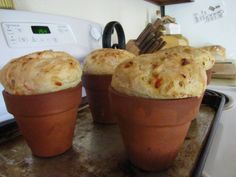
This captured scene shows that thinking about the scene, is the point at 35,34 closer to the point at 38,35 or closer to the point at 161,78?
the point at 38,35

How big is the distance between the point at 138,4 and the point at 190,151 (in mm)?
1092

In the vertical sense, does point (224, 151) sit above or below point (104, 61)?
below

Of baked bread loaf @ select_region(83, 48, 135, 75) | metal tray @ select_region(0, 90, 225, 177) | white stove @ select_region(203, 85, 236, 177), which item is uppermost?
baked bread loaf @ select_region(83, 48, 135, 75)

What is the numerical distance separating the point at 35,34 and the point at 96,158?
0.34 m

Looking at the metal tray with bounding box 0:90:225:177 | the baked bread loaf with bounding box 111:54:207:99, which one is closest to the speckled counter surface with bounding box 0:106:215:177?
the metal tray with bounding box 0:90:225:177

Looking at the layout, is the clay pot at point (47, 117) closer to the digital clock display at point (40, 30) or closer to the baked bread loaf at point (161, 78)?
the baked bread loaf at point (161, 78)

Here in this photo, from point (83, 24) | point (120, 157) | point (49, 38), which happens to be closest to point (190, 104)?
point (120, 157)

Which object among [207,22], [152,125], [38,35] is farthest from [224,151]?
[207,22]

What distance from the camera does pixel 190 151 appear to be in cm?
37

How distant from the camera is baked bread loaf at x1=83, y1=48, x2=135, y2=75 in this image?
1.52ft

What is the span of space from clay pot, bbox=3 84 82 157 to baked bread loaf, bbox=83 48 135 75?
105 mm

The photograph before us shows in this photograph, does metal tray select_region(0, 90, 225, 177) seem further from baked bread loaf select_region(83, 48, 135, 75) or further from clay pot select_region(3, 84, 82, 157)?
baked bread loaf select_region(83, 48, 135, 75)

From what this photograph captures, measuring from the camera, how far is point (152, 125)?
0.30 m

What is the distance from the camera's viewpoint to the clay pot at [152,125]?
0.29 metres
